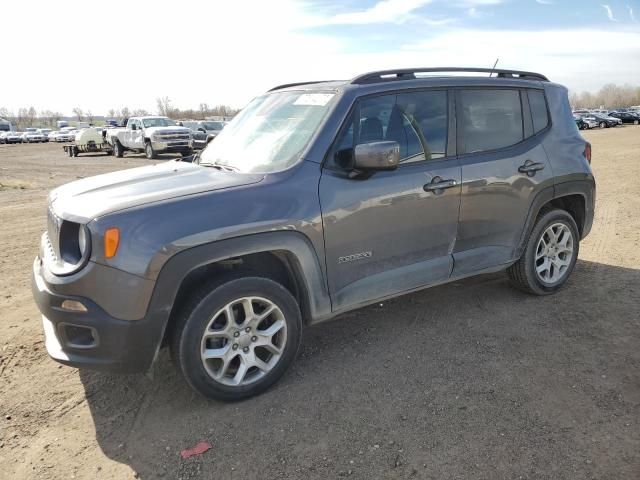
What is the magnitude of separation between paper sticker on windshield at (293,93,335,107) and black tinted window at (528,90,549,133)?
200 centimetres

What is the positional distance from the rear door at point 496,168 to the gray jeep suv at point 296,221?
1 centimetres

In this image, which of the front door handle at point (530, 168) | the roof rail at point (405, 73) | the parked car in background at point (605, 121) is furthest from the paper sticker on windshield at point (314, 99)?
the parked car in background at point (605, 121)

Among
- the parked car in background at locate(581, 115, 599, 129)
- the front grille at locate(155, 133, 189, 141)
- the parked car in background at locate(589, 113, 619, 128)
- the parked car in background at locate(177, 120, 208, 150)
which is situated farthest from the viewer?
the parked car in background at locate(589, 113, 619, 128)

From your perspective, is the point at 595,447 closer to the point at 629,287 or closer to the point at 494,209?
the point at 494,209

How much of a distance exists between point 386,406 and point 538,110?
299 centimetres

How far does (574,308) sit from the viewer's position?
445cm

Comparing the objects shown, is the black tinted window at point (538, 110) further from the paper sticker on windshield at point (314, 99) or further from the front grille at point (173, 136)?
the front grille at point (173, 136)

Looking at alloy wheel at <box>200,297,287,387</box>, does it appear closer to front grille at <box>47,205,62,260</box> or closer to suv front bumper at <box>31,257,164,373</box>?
suv front bumper at <box>31,257,164,373</box>

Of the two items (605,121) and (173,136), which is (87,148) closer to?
(173,136)

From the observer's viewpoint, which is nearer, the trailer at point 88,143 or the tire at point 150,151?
the tire at point 150,151

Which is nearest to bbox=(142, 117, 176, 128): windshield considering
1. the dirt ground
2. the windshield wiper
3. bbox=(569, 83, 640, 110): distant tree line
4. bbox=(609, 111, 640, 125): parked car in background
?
the dirt ground

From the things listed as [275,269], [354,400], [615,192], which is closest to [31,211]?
[275,269]

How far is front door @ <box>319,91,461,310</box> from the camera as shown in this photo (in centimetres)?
336

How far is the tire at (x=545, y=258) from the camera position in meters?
4.53
